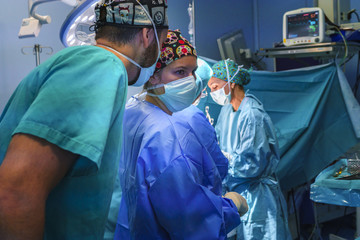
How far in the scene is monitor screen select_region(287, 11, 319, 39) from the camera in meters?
2.95

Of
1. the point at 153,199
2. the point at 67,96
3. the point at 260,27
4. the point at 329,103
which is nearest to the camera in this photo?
the point at 67,96

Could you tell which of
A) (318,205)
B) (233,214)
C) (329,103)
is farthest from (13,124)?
(318,205)

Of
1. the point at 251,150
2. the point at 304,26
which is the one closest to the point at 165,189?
the point at 251,150

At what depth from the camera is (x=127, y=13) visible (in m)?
0.92

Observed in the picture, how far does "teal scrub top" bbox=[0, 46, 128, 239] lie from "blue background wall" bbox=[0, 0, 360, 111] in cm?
215

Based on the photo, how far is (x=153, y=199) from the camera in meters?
1.11

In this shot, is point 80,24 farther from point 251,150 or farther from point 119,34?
point 251,150

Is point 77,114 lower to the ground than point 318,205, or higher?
higher

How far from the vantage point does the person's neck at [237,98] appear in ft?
9.69

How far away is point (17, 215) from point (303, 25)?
2.91 m

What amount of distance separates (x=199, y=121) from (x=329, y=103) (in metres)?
1.74

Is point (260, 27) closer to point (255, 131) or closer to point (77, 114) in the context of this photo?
point (255, 131)

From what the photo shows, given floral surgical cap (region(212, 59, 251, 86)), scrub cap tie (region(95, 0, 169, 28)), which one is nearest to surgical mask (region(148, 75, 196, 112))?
scrub cap tie (region(95, 0, 169, 28))

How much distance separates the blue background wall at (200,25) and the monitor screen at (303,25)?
1120mm
